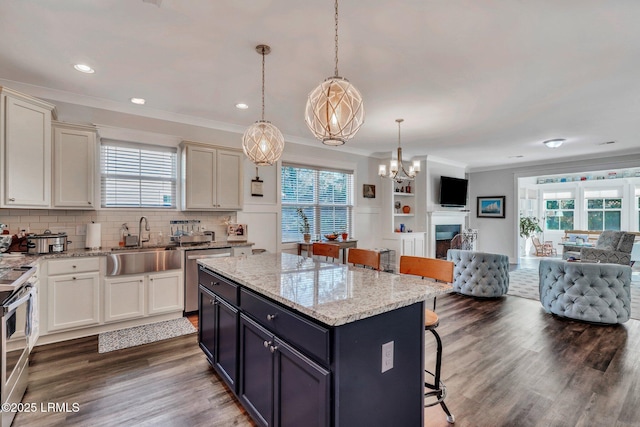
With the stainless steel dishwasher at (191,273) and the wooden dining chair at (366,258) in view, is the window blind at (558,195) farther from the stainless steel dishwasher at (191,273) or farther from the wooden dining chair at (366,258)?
the stainless steel dishwasher at (191,273)

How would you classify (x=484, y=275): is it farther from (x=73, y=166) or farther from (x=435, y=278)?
(x=73, y=166)

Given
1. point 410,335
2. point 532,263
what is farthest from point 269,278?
point 532,263

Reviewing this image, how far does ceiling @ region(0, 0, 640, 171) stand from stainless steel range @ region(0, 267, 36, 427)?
1837 mm

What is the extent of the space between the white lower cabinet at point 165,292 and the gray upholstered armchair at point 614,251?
734 centimetres

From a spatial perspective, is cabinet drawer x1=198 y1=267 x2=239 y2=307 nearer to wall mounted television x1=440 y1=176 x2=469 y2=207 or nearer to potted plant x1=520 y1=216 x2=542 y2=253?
wall mounted television x1=440 y1=176 x2=469 y2=207

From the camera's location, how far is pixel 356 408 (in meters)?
1.35

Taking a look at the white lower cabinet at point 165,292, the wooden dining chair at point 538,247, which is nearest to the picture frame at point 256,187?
the white lower cabinet at point 165,292

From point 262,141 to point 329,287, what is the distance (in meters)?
1.40

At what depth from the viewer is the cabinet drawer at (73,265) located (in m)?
3.14

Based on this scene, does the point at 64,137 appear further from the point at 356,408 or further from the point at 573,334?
the point at 573,334

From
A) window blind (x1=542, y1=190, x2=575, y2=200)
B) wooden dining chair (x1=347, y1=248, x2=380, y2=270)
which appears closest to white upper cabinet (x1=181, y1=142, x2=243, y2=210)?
wooden dining chair (x1=347, y1=248, x2=380, y2=270)

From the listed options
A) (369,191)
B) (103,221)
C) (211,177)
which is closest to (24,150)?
(103,221)

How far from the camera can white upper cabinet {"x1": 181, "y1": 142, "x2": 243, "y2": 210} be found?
164 inches

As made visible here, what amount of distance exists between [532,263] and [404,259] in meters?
8.15
